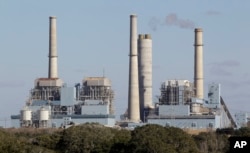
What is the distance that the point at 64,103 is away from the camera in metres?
94.8

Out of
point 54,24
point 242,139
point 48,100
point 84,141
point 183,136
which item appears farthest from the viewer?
point 48,100

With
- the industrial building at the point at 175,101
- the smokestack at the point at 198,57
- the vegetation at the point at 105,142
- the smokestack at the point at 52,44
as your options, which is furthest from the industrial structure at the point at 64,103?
the vegetation at the point at 105,142

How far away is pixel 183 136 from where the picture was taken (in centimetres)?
4131

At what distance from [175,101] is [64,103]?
1264 cm

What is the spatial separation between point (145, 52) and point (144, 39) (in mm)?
1751

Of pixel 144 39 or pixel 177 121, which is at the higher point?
pixel 144 39

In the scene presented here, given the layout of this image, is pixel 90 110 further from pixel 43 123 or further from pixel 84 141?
pixel 84 141

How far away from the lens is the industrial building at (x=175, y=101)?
89562 millimetres

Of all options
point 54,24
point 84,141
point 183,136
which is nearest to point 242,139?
point 183,136

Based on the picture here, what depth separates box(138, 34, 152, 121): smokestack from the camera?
9131cm

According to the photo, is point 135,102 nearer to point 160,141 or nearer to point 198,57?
point 198,57

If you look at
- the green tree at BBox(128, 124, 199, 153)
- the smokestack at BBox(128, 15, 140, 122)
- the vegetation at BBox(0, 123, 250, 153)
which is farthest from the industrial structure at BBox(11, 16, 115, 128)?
the green tree at BBox(128, 124, 199, 153)

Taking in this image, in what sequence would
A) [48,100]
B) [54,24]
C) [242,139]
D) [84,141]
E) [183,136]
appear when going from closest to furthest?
[242,139] → [183,136] → [84,141] → [54,24] → [48,100]

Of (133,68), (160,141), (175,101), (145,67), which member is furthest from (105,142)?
(175,101)
